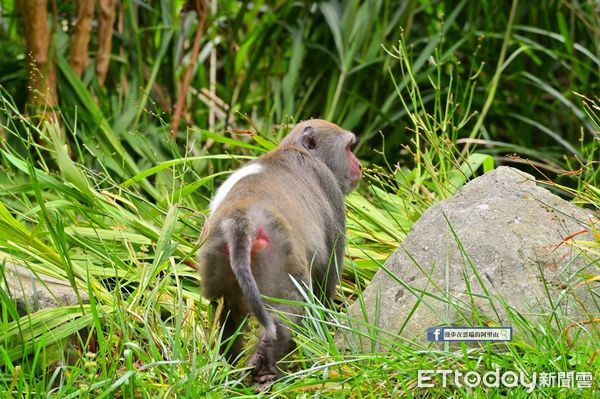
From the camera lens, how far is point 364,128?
8062 mm

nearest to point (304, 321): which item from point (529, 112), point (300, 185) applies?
point (300, 185)

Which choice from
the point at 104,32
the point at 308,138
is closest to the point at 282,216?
the point at 308,138

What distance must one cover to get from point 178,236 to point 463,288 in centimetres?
154

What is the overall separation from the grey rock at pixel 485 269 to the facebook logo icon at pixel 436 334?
0.04 meters

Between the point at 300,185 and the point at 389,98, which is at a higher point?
the point at 300,185

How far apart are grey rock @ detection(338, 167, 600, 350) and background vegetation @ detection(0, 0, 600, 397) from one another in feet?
0.40

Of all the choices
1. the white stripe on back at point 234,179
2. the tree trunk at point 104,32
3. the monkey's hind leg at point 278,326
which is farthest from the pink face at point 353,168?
the tree trunk at point 104,32

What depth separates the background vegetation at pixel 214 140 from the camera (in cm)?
379

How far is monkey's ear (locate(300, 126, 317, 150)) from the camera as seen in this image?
16.6 feet

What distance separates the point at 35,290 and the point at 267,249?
959 millimetres

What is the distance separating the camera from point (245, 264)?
3797 mm

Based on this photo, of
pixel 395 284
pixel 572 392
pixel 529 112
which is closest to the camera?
pixel 572 392

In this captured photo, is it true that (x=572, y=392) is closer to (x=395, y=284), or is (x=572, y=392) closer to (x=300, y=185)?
(x=395, y=284)

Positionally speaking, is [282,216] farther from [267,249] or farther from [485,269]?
[485,269]
